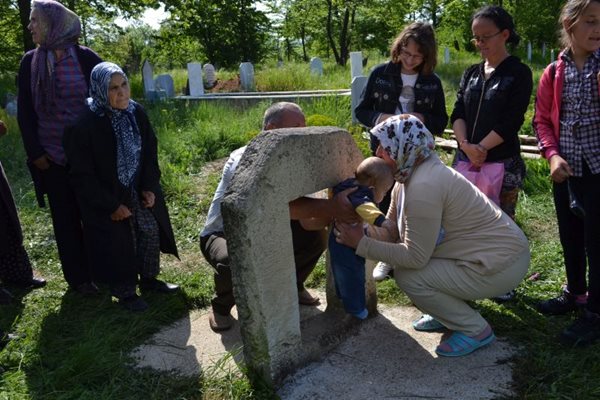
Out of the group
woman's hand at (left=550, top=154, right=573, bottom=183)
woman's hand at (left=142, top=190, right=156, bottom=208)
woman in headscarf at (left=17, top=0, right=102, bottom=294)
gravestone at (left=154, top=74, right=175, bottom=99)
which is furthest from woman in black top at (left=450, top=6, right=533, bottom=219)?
gravestone at (left=154, top=74, right=175, bottom=99)

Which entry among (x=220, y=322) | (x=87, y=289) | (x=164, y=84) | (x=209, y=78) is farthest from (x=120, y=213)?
(x=209, y=78)

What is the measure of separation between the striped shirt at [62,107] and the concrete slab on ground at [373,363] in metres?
1.37

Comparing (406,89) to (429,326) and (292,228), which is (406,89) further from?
(429,326)

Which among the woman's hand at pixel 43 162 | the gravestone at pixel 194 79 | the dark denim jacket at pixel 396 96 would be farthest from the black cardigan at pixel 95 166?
the gravestone at pixel 194 79

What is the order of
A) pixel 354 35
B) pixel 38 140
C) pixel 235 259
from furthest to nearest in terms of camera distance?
pixel 354 35 → pixel 38 140 → pixel 235 259

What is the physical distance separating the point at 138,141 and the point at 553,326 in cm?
256

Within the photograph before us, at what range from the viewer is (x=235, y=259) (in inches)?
92.8

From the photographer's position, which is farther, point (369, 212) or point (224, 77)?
point (224, 77)

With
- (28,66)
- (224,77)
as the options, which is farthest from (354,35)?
(28,66)

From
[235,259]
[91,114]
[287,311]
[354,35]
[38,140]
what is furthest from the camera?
[354,35]

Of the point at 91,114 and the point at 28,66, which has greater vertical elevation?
the point at 28,66

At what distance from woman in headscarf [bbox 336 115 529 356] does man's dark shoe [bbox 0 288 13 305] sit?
2365mm

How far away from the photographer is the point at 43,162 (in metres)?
3.56

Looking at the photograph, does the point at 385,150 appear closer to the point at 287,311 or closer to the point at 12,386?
the point at 287,311
